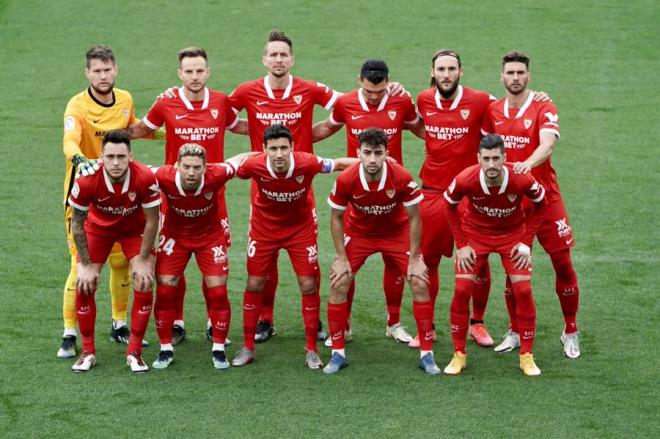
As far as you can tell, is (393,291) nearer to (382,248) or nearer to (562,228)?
(382,248)

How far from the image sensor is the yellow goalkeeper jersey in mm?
10000

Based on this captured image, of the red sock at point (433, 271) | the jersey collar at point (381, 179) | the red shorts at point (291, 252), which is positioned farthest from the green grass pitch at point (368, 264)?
the jersey collar at point (381, 179)

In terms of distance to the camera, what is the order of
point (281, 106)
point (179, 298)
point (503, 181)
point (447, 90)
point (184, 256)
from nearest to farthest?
point (503, 181) → point (184, 256) → point (447, 90) → point (281, 106) → point (179, 298)

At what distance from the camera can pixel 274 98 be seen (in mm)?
10312

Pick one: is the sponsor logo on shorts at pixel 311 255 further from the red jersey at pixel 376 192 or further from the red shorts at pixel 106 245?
the red shorts at pixel 106 245

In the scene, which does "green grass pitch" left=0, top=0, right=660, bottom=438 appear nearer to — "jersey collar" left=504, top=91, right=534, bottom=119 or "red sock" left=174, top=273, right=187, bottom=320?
"red sock" left=174, top=273, right=187, bottom=320

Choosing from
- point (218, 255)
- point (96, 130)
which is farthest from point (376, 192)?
point (96, 130)

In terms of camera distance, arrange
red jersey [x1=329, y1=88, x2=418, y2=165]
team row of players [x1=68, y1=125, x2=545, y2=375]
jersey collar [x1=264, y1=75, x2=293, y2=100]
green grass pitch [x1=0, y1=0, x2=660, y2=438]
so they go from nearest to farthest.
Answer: green grass pitch [x1=0, y1=0, x2=660, y2=438] < team row of players [x1=68, y1=125, x2=545, y2=375] < red jersey [x1=329, y1=88, x2=418, y2=165] < jersey collar [x1=264, y1=75, x2=293, y2=100]

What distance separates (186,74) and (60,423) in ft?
10.4

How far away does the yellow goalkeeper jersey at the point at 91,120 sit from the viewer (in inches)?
394

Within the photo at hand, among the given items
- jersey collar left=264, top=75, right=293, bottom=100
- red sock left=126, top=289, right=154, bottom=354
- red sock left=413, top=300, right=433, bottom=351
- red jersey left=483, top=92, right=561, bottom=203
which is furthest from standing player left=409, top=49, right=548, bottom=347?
red sock left=126, top=289, right=154, bottom=354

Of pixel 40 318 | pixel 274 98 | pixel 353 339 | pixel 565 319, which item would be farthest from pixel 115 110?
pixel 565 319

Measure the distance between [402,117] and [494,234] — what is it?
1.32 m

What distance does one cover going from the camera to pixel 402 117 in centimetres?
1012
